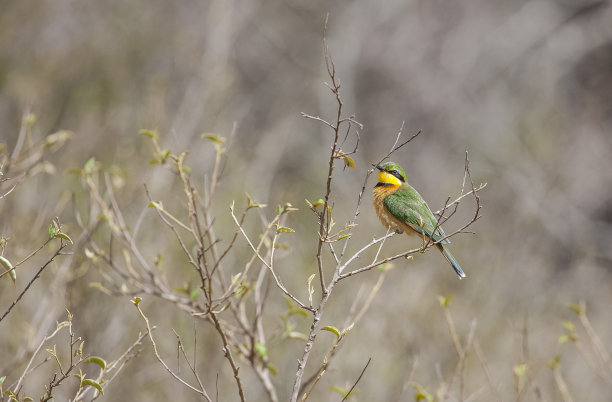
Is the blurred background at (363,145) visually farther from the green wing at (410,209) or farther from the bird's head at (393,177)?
the bird's head at (393,177)

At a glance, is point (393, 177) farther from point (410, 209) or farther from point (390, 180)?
point (410, 209)

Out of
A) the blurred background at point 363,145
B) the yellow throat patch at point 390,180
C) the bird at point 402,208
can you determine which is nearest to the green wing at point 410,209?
the bird at point 402,208

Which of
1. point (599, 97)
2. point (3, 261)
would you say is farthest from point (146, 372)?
point (599, 97)

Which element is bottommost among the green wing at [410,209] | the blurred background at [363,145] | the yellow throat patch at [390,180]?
the green wing at [410,209]

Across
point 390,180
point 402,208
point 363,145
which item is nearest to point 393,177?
point 390,180

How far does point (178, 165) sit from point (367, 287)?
4325 mm

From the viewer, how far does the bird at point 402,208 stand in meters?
4.30

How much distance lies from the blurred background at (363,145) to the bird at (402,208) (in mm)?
887

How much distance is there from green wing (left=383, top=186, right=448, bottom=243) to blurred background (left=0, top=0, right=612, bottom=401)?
95 cm

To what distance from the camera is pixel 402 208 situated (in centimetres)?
434

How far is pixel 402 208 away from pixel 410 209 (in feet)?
0.24

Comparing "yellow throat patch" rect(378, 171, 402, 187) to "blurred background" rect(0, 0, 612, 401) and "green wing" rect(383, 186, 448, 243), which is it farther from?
"blurred background" rect(0, 0, 612, 401)

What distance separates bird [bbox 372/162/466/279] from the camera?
4.30 m

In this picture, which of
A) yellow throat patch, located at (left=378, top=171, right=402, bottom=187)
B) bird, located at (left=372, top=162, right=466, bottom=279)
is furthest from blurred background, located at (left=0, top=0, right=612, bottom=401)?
yellow throat patch, located at (left=378, top=171, right=402, bottom=187)
